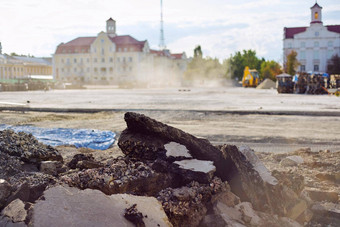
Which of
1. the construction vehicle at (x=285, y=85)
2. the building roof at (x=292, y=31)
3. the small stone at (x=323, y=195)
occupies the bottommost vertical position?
the small stone at (x=323, y=195)

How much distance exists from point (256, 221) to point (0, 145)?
9.75ft

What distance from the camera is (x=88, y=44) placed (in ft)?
303

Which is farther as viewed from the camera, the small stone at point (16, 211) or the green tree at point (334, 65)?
the green tree at point (334, 65)

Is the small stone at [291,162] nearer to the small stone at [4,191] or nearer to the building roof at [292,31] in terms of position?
the small stone at [4,191]

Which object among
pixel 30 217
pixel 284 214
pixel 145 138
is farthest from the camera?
pixel 145 138

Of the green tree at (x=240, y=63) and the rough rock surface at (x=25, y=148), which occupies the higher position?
the green tree at (x=240, y=63)

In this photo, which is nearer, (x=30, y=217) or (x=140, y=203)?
(x=30, y=217)

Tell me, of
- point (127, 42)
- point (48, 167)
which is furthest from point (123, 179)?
point (127, 42)

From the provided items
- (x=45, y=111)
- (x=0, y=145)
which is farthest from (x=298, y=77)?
(x=0, y=145)

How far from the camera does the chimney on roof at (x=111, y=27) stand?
304 feet

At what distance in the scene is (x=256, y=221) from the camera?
3510 mm

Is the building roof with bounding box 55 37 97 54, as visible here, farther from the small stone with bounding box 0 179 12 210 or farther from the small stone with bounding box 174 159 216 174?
the small stone with bounding box 0 179 12 210

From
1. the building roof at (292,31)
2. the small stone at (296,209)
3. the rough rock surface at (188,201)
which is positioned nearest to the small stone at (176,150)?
the rough rock surface at (188,201)

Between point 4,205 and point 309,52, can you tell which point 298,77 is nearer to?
point 4,205
